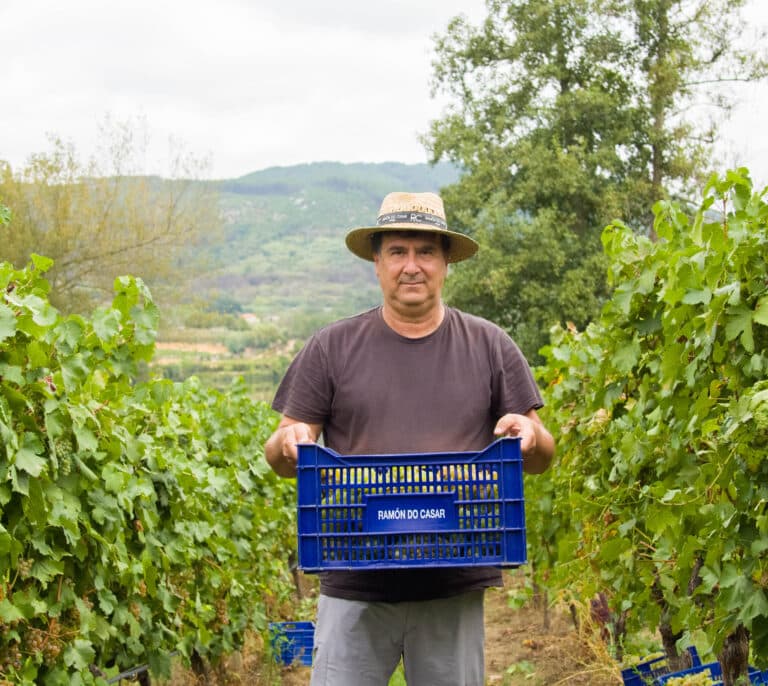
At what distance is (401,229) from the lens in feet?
11.7

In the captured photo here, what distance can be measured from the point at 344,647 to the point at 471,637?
0.38 metres

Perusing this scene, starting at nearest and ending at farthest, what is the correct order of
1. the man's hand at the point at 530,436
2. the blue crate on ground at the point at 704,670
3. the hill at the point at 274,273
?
the man's hand at the point at 530,436
the blue crate on ground at the point at 704,670
the hill at the point at 274,273

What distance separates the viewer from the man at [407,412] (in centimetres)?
336

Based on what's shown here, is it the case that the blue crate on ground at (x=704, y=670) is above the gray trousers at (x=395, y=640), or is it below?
below

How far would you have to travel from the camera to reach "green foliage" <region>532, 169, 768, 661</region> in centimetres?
299

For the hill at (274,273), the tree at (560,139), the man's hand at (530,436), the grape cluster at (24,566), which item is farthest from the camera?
the hill at (274,273)

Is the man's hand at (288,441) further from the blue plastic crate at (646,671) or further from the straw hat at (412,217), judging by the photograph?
the blue plastic crate at (646,671)

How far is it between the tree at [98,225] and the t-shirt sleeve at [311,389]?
30.8 metres

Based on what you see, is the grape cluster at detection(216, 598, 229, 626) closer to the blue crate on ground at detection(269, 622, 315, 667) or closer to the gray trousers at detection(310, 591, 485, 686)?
the blue crate on ground at detection(269, 622, 315, 667)

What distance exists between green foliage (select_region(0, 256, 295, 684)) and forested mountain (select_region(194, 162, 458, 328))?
189 feet

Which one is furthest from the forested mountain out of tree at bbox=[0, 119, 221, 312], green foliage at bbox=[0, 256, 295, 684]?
green foliage at bbox=[0, 256, 295, 684]

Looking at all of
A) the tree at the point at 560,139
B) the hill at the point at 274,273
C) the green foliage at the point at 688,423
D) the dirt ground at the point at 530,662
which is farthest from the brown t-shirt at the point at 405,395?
the hill at the point at 274,273

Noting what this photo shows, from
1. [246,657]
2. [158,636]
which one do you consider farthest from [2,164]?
[158,636]

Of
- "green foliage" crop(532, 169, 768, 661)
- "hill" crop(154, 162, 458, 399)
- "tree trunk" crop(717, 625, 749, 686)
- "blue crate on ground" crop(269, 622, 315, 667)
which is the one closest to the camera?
"green foliage" crop(532, 169, 768, 661)
